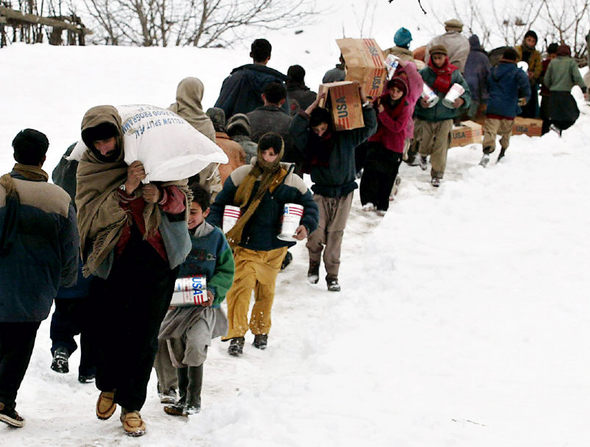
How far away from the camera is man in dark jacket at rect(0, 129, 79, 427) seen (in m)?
4.50

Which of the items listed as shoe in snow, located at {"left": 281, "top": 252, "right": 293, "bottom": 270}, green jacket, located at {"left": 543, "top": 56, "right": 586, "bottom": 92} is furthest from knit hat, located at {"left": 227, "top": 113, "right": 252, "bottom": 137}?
green jacket, located at {"left": 543, "top": 56, "right": 586, "bottom": 92}

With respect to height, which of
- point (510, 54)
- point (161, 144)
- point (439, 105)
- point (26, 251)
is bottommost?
point (26, 251)

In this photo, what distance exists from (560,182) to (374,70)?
535cm

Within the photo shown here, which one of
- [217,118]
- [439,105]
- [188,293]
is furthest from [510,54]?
[188,293]

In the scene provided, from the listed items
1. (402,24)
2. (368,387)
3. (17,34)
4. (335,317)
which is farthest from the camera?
(402,24)

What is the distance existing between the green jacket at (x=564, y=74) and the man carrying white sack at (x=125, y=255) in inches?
475

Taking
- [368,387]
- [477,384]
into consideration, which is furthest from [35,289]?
[477,384]

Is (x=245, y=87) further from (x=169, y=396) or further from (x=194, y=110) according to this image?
(x=169, y=396)

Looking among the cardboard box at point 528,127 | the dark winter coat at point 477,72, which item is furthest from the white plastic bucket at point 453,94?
the cardboard box at point 528,127

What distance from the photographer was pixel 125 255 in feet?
14.1

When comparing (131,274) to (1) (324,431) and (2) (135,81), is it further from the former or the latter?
(2) (135,81)

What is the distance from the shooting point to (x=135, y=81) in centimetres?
1343

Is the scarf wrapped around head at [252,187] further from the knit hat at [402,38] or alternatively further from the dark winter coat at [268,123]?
the knit hat at [402,38]

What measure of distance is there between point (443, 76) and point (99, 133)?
7.97m
